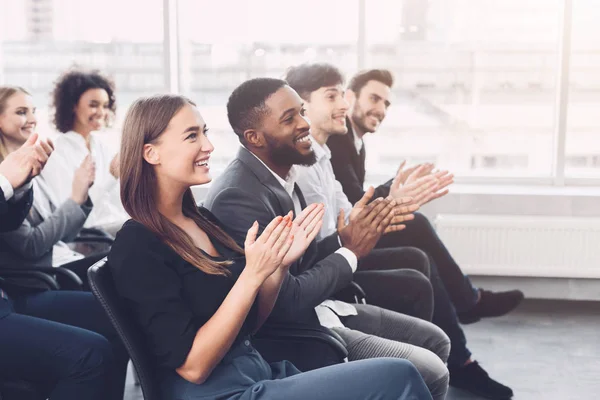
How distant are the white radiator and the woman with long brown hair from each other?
2647 mm

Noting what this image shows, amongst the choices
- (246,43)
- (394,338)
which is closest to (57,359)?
(394,338)

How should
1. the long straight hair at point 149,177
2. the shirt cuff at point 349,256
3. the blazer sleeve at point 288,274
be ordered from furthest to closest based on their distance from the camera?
1. the shirt cuff at point 349,256
2. the blazer sleeve at point 288,274
3. the long straight hair at point 149,177

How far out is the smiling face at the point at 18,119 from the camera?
311cm

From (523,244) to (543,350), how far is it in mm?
772

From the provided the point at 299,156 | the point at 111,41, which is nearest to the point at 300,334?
the point at 299,156

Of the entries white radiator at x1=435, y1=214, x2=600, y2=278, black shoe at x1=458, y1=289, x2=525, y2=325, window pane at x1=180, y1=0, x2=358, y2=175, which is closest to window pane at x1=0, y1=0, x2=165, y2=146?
window pane at x1=180, y1=0, x2=358, y2=175

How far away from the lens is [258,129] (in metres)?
2.45

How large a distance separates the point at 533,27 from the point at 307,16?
1.38m

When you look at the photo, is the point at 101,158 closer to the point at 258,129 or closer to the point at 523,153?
the point at 258,129

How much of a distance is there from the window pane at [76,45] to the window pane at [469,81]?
146 cm

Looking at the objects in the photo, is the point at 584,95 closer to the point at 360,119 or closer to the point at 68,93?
the point at 360,119

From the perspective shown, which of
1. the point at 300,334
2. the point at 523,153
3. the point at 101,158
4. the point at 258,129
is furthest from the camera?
the point at 523,153

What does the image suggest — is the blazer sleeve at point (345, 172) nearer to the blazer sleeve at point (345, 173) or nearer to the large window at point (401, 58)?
the blazer sleeve at point (345, 173)

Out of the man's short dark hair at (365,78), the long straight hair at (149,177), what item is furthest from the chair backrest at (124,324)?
the man's short dark hair at (365,78)
